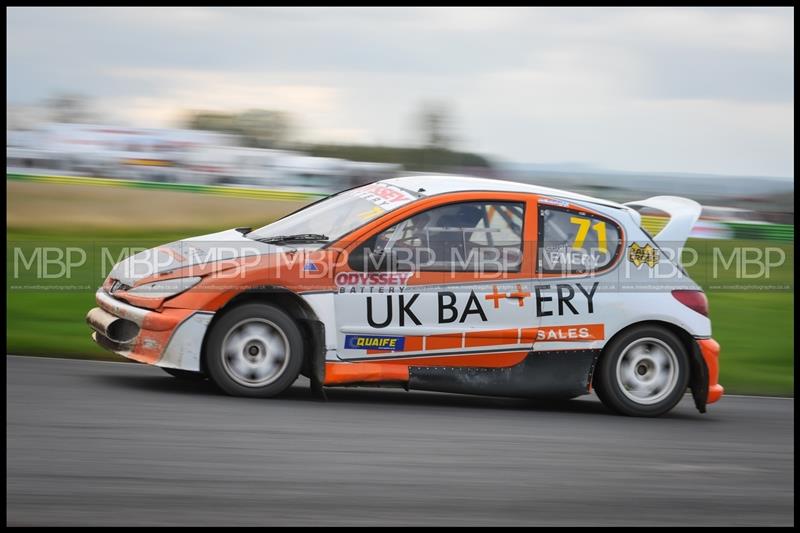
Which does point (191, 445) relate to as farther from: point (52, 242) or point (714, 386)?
point (52, 242)

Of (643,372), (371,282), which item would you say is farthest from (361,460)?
(643,372)

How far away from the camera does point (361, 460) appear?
19.1ft

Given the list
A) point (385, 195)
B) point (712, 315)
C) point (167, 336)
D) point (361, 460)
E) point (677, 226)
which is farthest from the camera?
point (712, 315)

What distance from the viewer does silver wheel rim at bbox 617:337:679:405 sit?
788 centimetres

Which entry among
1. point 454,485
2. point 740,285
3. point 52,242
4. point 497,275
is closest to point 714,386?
point 497,275

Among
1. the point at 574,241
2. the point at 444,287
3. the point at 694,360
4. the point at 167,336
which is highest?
the point at 574,241

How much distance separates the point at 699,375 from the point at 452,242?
2.19 metres

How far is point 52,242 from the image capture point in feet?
60.1

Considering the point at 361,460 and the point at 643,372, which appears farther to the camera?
the point at 643,372

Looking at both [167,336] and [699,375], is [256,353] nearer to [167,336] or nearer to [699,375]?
[167,336]

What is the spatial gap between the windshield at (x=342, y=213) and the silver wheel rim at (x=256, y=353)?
0.82 m

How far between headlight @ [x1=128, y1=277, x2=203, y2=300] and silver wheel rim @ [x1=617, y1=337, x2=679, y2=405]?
126 inches

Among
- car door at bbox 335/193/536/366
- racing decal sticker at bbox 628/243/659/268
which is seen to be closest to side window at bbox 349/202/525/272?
car door at bbox 335/193/536/366

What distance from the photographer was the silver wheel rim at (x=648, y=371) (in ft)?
25.8
